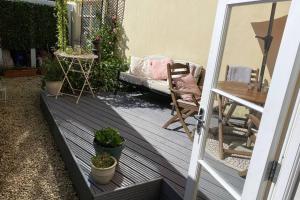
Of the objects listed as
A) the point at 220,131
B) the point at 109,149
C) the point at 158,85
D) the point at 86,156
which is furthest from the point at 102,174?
the point at 158,85

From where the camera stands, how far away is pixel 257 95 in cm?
150

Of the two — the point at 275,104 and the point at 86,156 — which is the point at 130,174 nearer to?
the point at 86,156

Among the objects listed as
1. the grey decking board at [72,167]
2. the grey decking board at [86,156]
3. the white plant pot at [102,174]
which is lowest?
the grey decking board at [72,167]

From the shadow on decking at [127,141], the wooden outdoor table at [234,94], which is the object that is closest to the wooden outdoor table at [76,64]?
the shadow on decking at [127,141]

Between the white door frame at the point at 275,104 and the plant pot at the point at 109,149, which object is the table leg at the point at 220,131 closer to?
the white door frame at the point at 275,104

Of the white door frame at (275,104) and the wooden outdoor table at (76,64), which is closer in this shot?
the white door frame at (275,104)

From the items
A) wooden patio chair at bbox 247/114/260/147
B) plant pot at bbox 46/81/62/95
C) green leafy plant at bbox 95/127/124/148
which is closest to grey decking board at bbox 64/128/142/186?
green leafy plant at bbox 95/127/124/148

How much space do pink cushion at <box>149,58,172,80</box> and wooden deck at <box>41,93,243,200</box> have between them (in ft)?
2.13

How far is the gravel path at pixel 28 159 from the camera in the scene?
8.64 ft

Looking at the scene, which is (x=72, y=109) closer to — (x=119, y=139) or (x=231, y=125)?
(x=119, y=139)

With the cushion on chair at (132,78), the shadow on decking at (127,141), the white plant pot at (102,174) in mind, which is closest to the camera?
the white plant pot at (102,174)

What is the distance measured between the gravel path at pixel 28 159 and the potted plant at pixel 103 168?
1.66ft

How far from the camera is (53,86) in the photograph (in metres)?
4.97

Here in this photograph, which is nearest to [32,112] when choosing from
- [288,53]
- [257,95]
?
[257,95]
